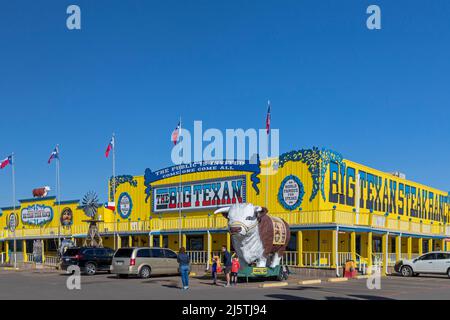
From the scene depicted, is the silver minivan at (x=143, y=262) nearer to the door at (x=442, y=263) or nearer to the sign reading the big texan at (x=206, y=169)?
the sign reading the big texan at (x=206, y=169)

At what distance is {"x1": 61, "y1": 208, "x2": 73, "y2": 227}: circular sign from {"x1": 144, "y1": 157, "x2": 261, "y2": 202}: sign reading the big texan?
359 inches

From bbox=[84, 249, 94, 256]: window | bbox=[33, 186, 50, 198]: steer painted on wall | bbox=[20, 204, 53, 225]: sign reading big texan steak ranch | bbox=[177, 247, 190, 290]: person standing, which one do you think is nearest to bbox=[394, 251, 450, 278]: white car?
bbox=[177, 247, 190, 290]: person standing

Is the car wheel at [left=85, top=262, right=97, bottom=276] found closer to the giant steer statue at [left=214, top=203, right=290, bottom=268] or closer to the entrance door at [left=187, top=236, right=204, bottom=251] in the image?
the entrance door at [left=187, top=236, right=204, bottom=251]

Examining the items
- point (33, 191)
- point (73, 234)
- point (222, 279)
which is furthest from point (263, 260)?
point (33, 191)

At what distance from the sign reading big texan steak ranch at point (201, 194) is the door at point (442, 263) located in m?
11.5

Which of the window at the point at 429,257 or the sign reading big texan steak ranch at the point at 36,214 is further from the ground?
the sign reading big texan steak ranch at the point at 36,214

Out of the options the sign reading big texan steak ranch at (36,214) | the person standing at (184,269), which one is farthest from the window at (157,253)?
the sign reading big texan steak ranch at (36,214)

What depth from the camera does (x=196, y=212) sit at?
38.3 m

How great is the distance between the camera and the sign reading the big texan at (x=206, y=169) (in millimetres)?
35500

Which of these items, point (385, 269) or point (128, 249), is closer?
point (128, 249)

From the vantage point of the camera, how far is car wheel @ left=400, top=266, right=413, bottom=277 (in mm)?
31781

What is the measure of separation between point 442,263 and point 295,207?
8.33 metres
